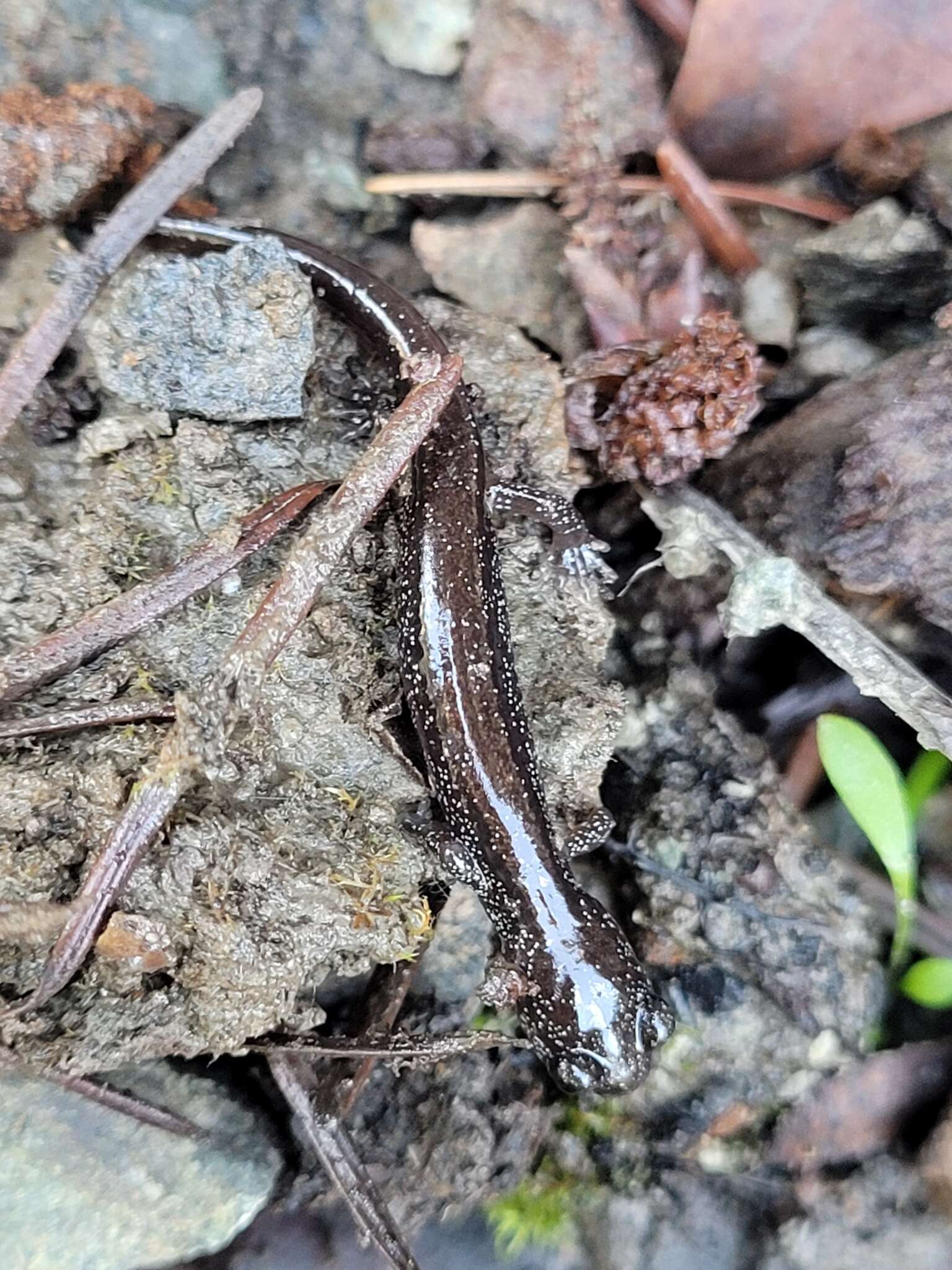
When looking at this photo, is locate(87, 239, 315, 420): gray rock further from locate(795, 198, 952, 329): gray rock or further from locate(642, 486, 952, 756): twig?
locate(795, 198, 952, 329): gray rock

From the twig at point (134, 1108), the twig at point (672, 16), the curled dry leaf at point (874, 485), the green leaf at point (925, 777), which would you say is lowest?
the green leaf at point (925, 777)

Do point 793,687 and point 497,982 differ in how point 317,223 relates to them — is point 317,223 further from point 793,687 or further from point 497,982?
point 497,982

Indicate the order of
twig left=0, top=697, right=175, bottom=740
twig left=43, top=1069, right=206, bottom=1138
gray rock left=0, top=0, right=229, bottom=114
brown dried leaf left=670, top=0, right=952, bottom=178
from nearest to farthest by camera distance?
twig left=0, top=697, right=175, bottom=740, twig left=43, top=1069, right=206, bottom=1138, brown dried leaf left=670, top=0, right=952, bottom=178, gray rock left=0, top=0, right=229, bottom=114

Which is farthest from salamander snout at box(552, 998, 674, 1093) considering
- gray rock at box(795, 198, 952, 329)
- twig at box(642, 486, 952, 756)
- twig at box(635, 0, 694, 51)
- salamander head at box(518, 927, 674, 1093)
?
twig at box(635, 0, 694, 51)

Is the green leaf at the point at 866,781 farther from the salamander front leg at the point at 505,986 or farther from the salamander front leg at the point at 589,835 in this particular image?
the salamander front leg at the point at 505,986

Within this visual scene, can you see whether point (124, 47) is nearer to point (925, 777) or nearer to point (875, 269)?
point (875, 269)

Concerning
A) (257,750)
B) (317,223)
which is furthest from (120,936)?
(317,223)

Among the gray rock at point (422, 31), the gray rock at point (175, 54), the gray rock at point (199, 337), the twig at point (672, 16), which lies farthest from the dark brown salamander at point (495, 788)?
the twig at point (672, 16)
